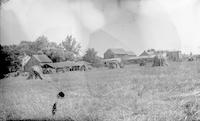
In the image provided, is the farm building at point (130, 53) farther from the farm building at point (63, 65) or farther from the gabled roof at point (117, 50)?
the farm building at point (63, 65)

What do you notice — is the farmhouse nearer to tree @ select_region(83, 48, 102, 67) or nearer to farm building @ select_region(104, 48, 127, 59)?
farm building @ select_region(104, 48, 127, 59)

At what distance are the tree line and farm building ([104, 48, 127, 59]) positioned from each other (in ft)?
0.67

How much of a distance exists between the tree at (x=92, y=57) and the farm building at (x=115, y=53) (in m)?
0.20

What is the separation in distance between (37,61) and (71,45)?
0.96 m

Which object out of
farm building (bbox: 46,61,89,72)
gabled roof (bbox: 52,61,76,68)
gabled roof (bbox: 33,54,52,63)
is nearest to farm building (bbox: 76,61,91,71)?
farm building (bbox: 46,61,89,72)

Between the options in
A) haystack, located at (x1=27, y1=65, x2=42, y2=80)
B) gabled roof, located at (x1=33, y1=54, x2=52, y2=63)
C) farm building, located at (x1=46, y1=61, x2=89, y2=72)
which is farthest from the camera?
haystack, located at (x1=27, y1=65, x2=42, y2=80)

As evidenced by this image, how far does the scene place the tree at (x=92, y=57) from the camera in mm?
4140

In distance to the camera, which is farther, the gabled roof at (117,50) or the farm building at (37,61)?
the farm building at (37,61)

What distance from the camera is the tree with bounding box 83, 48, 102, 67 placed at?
4.14 m

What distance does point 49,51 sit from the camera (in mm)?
4508

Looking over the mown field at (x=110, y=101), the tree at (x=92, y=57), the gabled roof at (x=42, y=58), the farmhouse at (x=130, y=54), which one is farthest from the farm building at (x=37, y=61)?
the farmhouse at (x=130, y=54)

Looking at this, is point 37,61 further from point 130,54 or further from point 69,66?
point 130,54

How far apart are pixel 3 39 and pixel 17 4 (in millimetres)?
855

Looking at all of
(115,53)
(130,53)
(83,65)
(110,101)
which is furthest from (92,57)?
(110,101)
